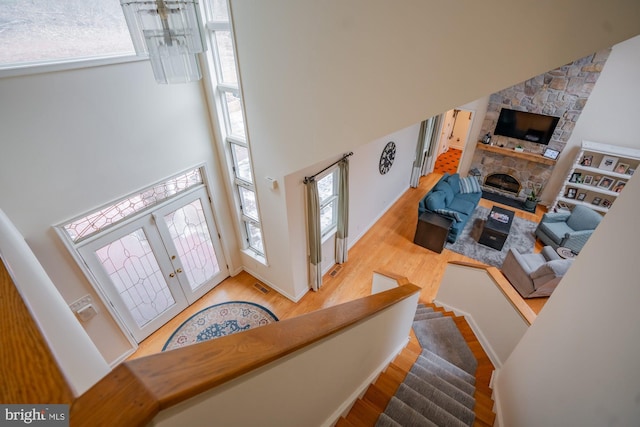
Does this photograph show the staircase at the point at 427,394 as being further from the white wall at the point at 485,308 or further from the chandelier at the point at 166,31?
the chandelier at the point at 166,31

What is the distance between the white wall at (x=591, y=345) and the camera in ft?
3.53

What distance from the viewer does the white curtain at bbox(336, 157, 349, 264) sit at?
14.1 feet

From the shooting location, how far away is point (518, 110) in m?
6.25

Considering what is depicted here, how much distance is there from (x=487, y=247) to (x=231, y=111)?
5117 millimetres

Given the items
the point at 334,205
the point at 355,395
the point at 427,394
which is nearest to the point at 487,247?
the point at 334,205

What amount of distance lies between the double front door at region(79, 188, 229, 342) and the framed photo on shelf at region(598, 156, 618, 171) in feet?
24.3

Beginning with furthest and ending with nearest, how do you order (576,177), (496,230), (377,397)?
(576,177), (496,230), (377,397)

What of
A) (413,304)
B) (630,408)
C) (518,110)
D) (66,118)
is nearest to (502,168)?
(518,110)

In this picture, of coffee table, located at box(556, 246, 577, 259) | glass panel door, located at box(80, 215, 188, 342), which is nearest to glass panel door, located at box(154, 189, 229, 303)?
glass panel door, located at box(80, 215, 188, 342)

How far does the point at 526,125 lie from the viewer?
248 inches

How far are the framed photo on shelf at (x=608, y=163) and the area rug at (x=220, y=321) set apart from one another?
687 cm

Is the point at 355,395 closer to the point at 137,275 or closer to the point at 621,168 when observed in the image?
the point at 137,275

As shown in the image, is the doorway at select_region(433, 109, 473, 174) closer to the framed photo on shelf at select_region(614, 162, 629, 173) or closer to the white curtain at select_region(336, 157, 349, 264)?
the framed photo on shelf at select_region(614, 162, 629, 173)

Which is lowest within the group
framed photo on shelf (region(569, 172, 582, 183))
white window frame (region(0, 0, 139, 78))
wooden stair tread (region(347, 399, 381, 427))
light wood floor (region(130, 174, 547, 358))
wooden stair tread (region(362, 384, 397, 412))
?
light wood floor (region(130, 174, 547, 358))
